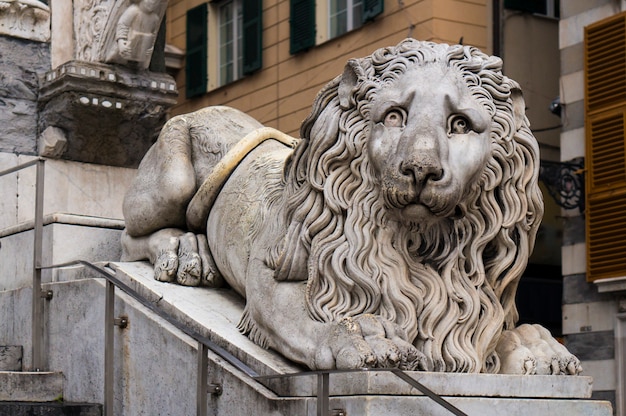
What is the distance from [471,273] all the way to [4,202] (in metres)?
5.02

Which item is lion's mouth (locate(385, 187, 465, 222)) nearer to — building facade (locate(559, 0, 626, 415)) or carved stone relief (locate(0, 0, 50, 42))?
carved stone relief (locate(0, 0, 50, 42))

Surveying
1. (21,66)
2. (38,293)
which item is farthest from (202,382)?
(21,66)

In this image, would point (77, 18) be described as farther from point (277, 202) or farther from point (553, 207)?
point (553, 207)

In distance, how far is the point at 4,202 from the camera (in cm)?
1112

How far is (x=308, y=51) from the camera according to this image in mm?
25453

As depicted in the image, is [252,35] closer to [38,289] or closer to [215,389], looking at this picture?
[38,289]

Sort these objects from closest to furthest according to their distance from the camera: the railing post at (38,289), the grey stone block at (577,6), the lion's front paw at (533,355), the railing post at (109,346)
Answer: the lion's front paw at (533,355) < the railing post at (109,346) < the railing post at (38,289) < the grey stone block at (577,6)

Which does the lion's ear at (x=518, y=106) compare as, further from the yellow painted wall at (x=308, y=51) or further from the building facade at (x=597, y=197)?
the yellow painted wall at (x=308, y=51)

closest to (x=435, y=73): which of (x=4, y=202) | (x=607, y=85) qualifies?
(x=4, y=202)

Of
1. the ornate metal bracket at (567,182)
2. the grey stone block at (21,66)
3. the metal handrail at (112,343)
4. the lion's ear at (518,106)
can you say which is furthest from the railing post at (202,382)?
the ornate metal bracket at (567,182)

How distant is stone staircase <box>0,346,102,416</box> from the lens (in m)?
7.70

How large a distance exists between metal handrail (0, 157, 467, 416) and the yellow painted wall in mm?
13837

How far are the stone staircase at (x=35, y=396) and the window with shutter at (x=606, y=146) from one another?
11325mm

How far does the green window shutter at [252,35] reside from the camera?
26828 millimetres
